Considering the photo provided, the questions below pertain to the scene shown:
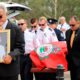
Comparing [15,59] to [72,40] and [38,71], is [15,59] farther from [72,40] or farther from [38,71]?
[38,71]

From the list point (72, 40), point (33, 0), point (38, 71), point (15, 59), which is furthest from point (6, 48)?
point (33, 0)

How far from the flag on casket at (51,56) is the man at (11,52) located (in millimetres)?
2908

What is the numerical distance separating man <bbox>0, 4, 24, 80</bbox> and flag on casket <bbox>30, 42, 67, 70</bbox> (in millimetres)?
2908

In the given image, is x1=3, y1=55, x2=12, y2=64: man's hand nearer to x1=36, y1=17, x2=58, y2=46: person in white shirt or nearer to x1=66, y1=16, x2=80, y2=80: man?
x1=66, y1=16, x2=80, y2=80: man

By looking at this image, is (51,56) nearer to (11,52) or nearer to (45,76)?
(45,76)

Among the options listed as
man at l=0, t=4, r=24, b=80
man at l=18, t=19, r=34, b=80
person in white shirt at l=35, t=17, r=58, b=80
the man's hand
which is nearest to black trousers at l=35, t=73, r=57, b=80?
person in white shirt at l=35, t=17, r=58, b=80

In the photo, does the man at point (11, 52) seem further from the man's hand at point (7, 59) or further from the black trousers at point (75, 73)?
the black trousers at point (75, 73)

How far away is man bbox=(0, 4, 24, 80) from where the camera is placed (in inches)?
221

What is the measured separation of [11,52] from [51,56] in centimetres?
321

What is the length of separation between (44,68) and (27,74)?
57.1 inches

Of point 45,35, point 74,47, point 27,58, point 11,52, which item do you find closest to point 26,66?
point 27,58

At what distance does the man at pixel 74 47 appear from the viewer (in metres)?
8.39

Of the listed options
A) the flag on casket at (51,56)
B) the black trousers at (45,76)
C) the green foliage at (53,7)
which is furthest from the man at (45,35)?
the green foliage at (53,7)

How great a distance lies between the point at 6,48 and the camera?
5727 mm
